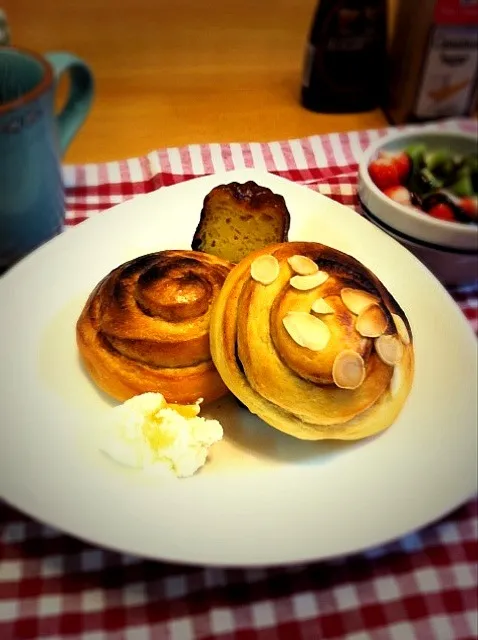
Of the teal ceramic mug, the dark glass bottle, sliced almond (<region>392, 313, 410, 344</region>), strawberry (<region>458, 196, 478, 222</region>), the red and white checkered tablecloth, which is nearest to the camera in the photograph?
the red and white checkered tablecloth

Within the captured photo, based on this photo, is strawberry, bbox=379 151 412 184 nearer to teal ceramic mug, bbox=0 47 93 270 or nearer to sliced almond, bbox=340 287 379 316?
sliced almond, bbox=340 287 379 316

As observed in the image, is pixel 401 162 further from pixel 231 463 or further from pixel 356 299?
pixel 231 463

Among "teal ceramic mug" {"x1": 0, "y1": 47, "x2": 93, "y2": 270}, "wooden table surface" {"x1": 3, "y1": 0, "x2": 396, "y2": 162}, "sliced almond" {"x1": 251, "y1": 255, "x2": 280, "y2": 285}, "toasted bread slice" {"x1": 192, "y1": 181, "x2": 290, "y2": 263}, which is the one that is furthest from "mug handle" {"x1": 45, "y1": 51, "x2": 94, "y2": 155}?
"sliced almond" {"x1": 251, "y1": 255, "x2": 280, "y2": 285}

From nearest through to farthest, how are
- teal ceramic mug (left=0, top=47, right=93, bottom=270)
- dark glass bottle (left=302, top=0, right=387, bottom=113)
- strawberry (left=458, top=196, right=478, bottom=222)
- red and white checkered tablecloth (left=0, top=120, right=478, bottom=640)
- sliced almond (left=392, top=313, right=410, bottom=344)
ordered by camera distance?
red and white checkered tablecloth (left=0, top=120, right=478, bottom=640) < sliced almond (left=392, top=313, right=410, bottom=344) < teal ceramic mug (left=0, top=47, right=93, bottom=270) < strawberry (left=458, top=196, right=478, bottom=222) < dark glass bottle (left=302, top=0, right=387, bottom=113)

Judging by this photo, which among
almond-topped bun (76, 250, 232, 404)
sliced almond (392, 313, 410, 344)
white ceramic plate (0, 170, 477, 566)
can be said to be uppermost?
sliced almond (392, 313, 410, 344)

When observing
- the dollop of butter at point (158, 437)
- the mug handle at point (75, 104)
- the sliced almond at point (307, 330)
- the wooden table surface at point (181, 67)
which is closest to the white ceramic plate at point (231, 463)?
the dollop of butter at point (158, 437)

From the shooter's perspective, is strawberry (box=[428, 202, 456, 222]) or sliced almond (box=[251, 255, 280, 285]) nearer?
sliced almond (box=[251, 255, 280, 285])

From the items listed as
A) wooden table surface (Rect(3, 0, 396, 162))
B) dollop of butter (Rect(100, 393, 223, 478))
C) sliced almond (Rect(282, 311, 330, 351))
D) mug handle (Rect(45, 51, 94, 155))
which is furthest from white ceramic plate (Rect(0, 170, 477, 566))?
wooden table surface (Rect(3, 0, 396, 162))

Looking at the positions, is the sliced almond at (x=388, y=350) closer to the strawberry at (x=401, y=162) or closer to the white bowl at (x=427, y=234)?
the white bowl at (x=427, y=234)

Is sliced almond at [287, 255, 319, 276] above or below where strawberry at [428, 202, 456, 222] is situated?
above
